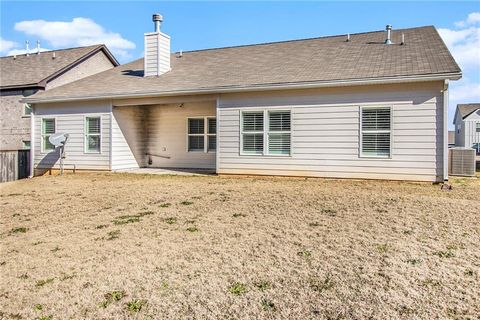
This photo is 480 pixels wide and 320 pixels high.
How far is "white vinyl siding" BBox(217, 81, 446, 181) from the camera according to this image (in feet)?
30.6

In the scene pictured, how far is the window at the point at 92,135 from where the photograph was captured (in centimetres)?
1350

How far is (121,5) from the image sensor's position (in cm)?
1238

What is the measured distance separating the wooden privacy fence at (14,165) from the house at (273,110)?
45 centimetres

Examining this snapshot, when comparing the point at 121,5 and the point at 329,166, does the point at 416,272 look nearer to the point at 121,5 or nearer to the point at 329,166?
the point at 329,166

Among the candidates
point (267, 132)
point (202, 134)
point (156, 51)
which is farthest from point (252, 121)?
point (156, 51)

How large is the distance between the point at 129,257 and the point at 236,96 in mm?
7580

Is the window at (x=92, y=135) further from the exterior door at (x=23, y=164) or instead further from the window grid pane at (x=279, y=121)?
the window grid pane at (x=279, y=121)

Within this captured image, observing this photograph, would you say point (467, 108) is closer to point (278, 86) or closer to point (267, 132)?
point (267, 132)

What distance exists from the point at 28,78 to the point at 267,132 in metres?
13.6

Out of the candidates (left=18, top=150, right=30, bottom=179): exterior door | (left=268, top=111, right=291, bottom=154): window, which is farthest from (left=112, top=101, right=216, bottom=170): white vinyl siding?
(left=18, top=150, right=30, bottom=179): exterior door

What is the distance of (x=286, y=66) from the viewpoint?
39.8 feet

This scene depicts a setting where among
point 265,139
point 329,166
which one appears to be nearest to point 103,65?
point 265,139

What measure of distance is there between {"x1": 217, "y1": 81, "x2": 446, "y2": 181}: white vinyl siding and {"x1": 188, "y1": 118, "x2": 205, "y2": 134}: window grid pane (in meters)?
2.70

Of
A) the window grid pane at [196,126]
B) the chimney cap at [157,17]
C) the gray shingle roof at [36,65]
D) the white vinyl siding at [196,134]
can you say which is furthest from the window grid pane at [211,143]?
the gray shingle roof at [36,65]
